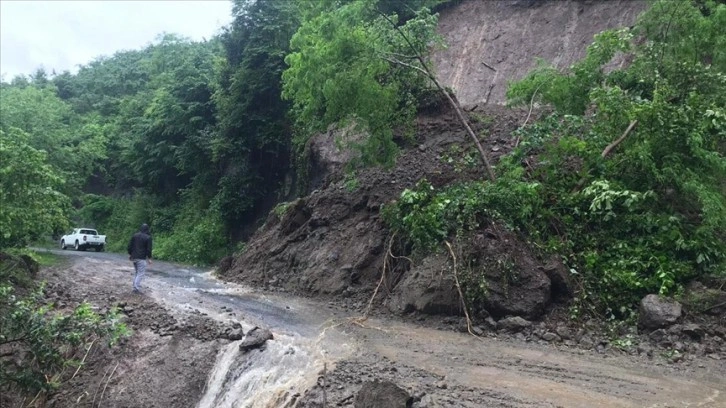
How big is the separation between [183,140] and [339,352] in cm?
2891

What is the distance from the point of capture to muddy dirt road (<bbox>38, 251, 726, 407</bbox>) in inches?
320

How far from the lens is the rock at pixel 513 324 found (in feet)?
37.5

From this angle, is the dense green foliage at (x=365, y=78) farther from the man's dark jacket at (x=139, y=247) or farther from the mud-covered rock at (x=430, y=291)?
the man's dark jacket at (x=139, y=247)

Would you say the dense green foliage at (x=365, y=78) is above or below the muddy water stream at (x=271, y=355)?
above

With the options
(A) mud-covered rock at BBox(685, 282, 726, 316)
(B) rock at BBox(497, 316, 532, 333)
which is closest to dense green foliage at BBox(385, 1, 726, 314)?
(A) mud-covered rock at BBox(685, 282, 726, 316)

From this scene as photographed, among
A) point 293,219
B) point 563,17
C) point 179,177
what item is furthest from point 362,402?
point 179,177

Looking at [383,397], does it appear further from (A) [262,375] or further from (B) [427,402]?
(A) [262,375]

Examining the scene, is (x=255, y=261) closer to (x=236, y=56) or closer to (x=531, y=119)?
(x=531, y=119)

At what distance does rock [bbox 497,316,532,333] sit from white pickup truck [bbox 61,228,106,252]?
29580 mm

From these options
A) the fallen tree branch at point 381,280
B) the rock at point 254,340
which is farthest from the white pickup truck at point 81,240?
the rock at point 254,340

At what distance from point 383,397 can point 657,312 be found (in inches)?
227

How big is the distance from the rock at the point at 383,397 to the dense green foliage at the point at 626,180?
534cm

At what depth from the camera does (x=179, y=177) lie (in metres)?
39.1

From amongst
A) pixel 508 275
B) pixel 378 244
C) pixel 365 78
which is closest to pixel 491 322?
pixel 508 275
